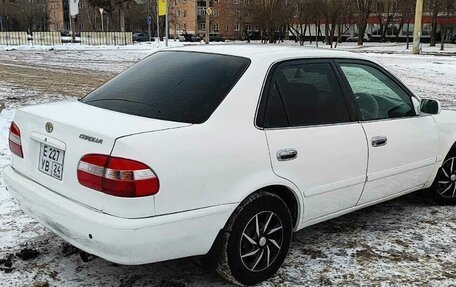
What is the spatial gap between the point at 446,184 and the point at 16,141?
3.98 metres

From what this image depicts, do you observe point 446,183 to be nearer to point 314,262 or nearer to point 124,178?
point 314,262

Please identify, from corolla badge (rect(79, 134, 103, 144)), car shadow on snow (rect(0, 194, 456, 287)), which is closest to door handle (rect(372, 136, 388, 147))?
car shadow on snow (rect(0, 194, 456, 287))

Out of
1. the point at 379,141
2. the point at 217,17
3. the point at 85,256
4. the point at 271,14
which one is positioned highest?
the point at 217,17

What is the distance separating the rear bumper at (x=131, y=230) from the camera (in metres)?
2.83

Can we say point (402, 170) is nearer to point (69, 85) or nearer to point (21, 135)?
point (21, 135)

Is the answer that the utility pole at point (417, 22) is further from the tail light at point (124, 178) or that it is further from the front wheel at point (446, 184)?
the tail light at point (124, 178)

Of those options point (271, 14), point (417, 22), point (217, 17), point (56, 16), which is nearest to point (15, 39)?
point (271, 14)

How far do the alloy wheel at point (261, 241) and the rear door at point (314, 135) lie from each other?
0.99ft

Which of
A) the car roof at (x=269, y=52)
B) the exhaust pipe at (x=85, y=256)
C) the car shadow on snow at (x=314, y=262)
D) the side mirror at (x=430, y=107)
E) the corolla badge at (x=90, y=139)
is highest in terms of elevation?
the car roof at (x=269, y=52)

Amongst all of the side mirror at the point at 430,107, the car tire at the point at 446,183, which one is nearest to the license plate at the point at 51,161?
the side mirror at the point at 430,107

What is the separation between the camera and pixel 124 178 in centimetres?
282

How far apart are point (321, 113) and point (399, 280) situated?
4.31ft

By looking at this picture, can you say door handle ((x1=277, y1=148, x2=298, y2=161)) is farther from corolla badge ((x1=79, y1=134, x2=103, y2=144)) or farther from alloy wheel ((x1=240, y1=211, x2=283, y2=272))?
corolla badge ((x1=79, y1=134, x2=103, y2=144))

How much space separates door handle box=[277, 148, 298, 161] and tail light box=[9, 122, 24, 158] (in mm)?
1791
